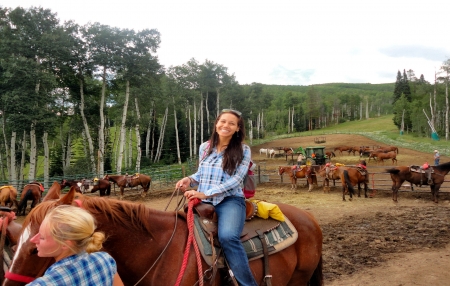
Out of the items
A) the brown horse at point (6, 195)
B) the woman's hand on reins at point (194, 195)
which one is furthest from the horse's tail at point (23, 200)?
the woman's hand on reins at point (194, 195)

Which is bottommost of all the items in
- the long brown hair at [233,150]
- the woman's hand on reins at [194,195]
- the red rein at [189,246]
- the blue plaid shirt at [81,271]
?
the red rein at [189,246]

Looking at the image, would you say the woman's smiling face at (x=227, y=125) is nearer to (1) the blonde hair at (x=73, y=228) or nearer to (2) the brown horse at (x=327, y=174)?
(1) the blonde hair at (x=73, y=228)

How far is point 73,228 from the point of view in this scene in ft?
4.43

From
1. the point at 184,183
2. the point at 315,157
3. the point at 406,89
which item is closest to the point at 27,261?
the point at 184,183

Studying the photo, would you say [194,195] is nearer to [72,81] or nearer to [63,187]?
[63,187]

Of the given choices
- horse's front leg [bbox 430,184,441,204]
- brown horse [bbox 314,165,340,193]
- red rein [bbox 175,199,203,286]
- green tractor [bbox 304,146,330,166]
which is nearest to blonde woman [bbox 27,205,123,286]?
red rein [bbox 175,199,203,286]

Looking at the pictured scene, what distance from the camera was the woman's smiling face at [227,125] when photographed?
2551 mm

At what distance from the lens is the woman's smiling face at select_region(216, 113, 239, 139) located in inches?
100

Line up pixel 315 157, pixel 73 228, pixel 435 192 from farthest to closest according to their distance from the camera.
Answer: pixel 315 157, pixel 435 192, pixel 73 228

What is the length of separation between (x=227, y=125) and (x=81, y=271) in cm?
158

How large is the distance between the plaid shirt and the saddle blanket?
27 centimetres

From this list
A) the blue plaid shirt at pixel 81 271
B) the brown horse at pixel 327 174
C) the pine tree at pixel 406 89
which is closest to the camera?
the blue plaid shirt at pixel 81 271

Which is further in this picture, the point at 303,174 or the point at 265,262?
the point at 303,174

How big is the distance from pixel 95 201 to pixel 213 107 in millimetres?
39949
